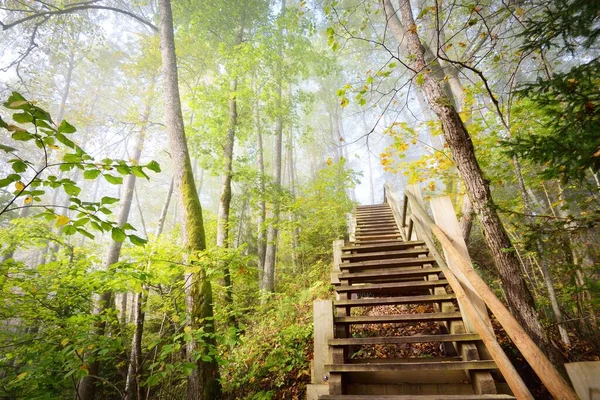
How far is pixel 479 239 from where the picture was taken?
27.9ft

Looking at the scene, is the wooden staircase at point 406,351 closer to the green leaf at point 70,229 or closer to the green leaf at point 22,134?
the green leaf at point 70,229

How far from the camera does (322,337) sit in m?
3.09

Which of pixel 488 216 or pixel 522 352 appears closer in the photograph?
pixel 522 352

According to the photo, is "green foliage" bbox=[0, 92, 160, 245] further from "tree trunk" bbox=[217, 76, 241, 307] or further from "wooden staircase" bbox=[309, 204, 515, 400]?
"tree trunk" bbox=[217, 76, 241, 307]

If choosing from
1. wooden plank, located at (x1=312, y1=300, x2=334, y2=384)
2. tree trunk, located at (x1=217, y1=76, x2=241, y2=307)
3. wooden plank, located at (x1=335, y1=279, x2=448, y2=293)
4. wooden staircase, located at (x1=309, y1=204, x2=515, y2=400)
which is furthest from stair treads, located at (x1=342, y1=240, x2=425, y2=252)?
tree trunk, located at (x1=217, y1=76, x2=241, y2=307)

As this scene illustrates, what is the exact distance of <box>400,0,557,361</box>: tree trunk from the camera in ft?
10.5

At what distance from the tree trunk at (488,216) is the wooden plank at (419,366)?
1.21m

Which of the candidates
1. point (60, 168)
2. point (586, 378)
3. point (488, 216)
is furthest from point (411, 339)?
point (60, 168)

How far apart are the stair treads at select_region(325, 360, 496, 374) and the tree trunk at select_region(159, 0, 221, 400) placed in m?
1.42

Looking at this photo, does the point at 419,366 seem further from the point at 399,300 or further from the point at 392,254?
the point at 392,254

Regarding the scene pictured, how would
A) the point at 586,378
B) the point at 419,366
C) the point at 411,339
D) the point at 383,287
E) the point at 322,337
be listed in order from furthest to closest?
the point at 383,287, the point at 322,337, the point at 411,339, the point at 419,366, the point at 586,378

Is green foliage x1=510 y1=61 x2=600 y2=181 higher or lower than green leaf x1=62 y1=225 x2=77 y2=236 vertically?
higher

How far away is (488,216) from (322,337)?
2.74 meters

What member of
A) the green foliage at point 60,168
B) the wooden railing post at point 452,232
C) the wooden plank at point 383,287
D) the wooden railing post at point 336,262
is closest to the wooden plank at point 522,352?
the wooden railing post at point 452,232
